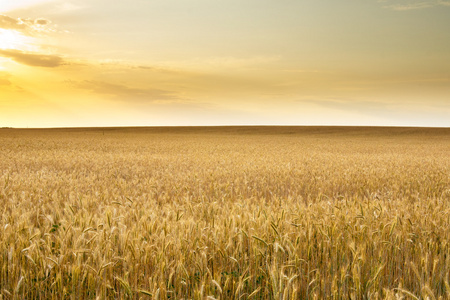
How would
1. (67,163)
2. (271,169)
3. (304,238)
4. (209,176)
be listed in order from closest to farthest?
(304,238) < (209,176) < (271,169) < (67,163)

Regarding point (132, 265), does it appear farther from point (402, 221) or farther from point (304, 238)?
point (402, 221)

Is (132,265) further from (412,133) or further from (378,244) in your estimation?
(412,133)

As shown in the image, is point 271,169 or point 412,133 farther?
point 412,133

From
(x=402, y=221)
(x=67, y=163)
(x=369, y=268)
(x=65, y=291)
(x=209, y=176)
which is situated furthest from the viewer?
(x=67, y=163)

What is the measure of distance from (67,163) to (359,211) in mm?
11088

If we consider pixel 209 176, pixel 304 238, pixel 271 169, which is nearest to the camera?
pixel 304 238

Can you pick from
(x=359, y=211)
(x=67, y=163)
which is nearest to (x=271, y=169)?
(x=359, y=211)

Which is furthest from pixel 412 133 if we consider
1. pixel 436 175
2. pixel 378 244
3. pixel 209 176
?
pixel 378 244

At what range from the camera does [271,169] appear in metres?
11.5

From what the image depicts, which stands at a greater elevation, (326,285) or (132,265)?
(132,265)

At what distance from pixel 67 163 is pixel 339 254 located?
11.7 meters

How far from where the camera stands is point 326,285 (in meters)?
3.02

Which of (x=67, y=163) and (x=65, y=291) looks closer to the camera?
(x=65, y=291)

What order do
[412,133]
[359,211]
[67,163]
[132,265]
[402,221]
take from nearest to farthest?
[132,265] < [402,221] < [359,211] < [67,163] < [412,133]
